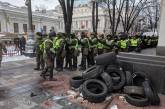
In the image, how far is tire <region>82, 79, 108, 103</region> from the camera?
5.68m

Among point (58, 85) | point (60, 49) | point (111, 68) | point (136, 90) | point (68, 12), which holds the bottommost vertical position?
point (58, 85)

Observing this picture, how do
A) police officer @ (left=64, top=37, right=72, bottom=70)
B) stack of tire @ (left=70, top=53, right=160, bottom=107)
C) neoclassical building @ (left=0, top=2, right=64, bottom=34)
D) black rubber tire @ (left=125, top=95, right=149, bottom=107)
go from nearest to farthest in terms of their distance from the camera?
black rubber tire @ (left=125, top=95, right=149, bottom=107) → stack of tire @ (left=70, top=53, right=160, bottom=107) → police officer @ (left=64, top=37, right=72, bottom=70) → neoclassical building @ (left=0, top=2, right=64, bottom=34)

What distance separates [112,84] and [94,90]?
0.63 meters

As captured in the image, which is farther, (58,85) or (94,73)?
(58,85)

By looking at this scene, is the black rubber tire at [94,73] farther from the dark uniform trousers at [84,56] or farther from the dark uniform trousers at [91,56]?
the dark uniform trousers at [91,56]

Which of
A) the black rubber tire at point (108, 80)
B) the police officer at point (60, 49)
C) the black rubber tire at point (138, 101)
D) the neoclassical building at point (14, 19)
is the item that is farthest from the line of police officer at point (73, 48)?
the neoclassical building at point (14, 19)

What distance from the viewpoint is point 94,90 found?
6.23 m

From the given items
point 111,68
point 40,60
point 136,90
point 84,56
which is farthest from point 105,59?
point 40,60

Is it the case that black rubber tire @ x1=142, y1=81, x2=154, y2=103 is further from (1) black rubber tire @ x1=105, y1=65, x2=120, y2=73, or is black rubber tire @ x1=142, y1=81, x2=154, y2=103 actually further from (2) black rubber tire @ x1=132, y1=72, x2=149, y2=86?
(1) black rubber tire @ x1=105, y1=65, x2=120, y2=73

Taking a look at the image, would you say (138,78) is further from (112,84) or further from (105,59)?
(105,59)

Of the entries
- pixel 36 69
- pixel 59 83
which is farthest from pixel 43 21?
pixel 59 83

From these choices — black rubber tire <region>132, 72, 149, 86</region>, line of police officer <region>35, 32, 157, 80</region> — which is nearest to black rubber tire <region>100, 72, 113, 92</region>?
black rubber tire <region>132, 72, 149, 86</region>

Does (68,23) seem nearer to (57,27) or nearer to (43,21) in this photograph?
(43,21)

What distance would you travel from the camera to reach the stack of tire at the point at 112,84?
5646 millimetres
